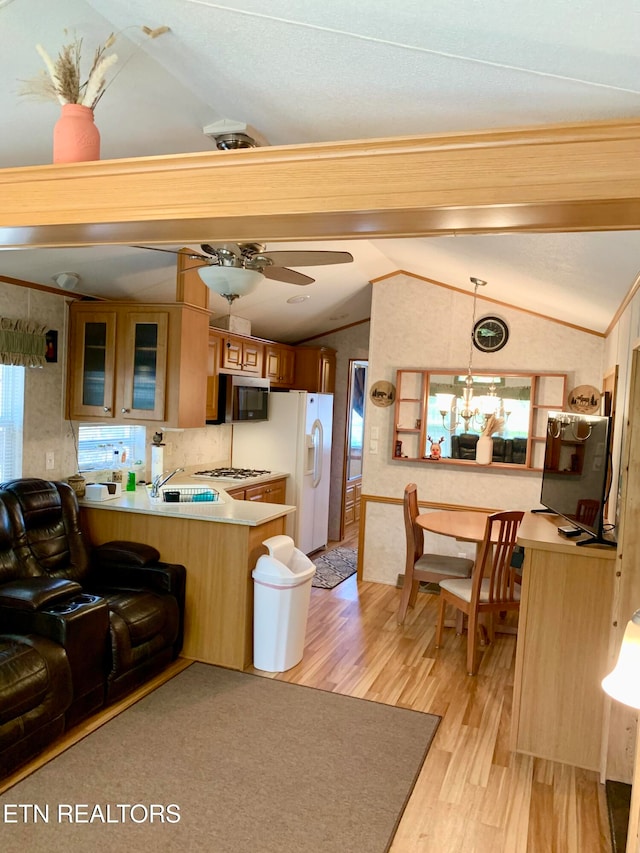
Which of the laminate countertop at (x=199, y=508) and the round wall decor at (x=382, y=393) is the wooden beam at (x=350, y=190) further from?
the round wall decor at (x=382, y=393)

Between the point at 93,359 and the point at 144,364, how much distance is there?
1.18 ft

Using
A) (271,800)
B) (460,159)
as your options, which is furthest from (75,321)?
(460,159)

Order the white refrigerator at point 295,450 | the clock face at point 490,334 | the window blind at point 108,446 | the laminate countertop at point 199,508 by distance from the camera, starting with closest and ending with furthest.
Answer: the laminate countertop at point 199,508
the window blind at point 108,446
the clock face at point 490,334
the white refrigerator at point 295,450

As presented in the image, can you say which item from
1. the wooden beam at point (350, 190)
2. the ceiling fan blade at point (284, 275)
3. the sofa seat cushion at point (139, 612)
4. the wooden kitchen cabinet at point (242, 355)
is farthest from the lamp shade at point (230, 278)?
the wooden kitchen cabinet at point (242, 355)

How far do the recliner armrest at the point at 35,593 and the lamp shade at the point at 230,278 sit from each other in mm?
1692

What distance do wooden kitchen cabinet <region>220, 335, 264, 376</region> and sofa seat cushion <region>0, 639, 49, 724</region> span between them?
10.9 feet

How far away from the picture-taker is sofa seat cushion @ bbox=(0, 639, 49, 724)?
8.31ft

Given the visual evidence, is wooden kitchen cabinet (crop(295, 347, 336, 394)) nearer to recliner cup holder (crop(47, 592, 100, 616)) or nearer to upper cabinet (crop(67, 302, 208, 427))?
upper cabinet (crop(67, 302, 208, 427))

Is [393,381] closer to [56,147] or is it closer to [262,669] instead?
[262,669]

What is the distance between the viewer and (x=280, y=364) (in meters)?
6.97

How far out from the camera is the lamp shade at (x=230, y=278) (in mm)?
2703

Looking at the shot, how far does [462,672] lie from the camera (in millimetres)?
3936

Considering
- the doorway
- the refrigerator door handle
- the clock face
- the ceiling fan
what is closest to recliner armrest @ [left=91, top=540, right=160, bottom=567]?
the ceiling fan

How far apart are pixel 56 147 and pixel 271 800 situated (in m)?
2.51
